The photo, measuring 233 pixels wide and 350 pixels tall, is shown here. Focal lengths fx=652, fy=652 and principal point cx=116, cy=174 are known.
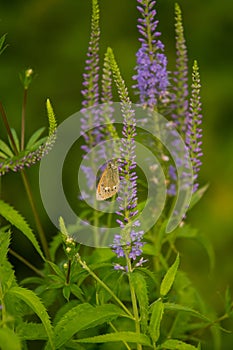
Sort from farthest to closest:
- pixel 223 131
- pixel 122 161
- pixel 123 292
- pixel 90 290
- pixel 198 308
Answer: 1. pixel 223 131
2. pixel 198 308
3. pixel 123 292
4. pixel 90 290
5. pixel 122 161

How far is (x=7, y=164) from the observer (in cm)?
163

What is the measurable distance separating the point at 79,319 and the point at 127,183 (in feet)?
1.14

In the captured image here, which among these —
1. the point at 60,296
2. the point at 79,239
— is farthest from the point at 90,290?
the point at 79,239

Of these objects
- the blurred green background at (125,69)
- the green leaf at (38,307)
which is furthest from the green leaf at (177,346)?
the blurred green background at (125,69)

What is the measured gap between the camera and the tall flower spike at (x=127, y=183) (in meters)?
1.57

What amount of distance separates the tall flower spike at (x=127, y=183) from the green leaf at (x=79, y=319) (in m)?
0.15

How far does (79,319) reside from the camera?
151cm

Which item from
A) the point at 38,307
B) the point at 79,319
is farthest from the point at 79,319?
the point at 38,307

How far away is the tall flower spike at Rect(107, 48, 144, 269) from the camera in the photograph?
5.15 ft

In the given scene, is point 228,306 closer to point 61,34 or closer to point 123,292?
point 123,292

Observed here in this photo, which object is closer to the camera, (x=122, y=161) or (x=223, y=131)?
(x=122, y=161)

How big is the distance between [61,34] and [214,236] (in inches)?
73.2

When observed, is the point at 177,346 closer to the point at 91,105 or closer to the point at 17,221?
the point at 17,221

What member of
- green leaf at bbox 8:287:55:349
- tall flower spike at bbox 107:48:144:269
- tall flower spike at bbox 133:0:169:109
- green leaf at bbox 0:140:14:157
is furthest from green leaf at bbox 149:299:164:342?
tall flower spike at bbox 133:0:169:109
